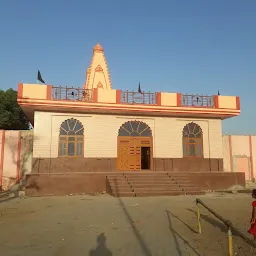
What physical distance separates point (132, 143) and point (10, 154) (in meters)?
8.57

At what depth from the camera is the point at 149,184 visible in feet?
42.9

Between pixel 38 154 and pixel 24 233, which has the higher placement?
pixel 38 154

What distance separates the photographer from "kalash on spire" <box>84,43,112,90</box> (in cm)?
2330

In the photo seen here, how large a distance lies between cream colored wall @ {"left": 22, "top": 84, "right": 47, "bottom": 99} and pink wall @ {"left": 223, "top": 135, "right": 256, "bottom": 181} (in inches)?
563

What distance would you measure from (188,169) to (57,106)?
9.42m

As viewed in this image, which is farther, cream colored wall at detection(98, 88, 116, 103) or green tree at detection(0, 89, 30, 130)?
green tree at detection(0, 89, 30, 130)

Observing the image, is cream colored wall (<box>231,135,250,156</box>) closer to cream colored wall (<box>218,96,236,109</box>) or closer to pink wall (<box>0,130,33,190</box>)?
cream colored wall (<box>218,96,236,109</box>)

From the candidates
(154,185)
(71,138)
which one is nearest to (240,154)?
(154,185)

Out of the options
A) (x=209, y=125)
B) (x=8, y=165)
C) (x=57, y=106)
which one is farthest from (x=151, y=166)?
(x=8, y=165)

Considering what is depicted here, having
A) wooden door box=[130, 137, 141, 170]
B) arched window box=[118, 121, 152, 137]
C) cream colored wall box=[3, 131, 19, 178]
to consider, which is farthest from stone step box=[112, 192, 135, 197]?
cream colored wall box=[3, 131, 19, 178]

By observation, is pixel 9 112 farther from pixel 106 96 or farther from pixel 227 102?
pixel 227 102

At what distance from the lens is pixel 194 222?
7367mm

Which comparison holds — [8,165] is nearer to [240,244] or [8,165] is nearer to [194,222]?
[194,222]

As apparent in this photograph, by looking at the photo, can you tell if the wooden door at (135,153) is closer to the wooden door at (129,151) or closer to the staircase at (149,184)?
the wooden door at (129,151)
